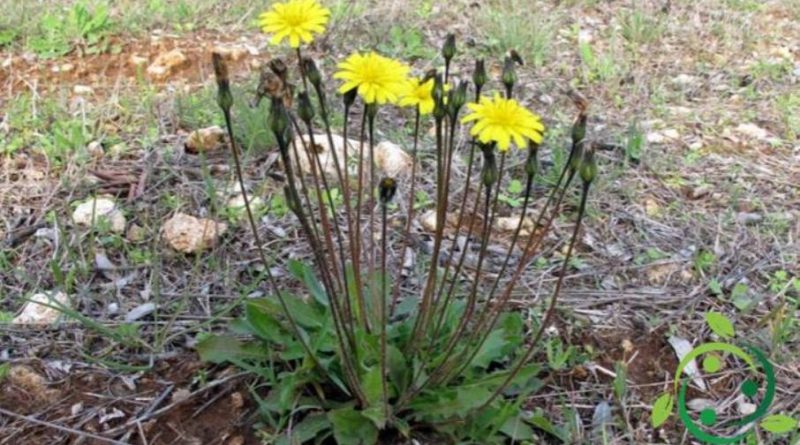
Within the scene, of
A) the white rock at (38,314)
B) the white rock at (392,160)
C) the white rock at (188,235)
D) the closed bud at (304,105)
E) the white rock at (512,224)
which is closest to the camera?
the closed bud at (304,105)

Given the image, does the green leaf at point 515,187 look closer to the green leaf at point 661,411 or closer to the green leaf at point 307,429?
the green leaf at point 661,411

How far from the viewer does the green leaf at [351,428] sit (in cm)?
163

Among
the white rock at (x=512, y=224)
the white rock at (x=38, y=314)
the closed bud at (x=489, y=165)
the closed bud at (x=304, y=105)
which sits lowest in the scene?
the white rock at (x=38, y=314)

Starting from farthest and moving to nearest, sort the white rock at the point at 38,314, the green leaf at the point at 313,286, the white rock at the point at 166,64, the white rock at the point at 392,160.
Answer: the white rock at the point at 166,64 → the white rock at the point at 392,160 → the white rock at the point at 38,314 → the green leaf at the point at 313,286


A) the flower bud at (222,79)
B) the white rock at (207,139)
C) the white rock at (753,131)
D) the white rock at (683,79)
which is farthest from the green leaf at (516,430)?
the white rock at (683,79)

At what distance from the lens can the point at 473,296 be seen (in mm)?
1548

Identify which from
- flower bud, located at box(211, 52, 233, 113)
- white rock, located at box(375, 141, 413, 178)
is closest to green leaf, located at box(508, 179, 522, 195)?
white rock, located at box(375, 141, 413, 178)

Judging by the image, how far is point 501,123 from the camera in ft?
4.49

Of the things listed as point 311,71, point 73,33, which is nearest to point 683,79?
point 311,71

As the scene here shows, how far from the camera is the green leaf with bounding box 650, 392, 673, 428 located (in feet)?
5.90

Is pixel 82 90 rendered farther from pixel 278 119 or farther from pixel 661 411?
pixel 661 411

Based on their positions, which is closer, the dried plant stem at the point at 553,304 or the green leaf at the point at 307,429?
the dried plant stem at the point at 553,304

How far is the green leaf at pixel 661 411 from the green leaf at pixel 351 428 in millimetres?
633

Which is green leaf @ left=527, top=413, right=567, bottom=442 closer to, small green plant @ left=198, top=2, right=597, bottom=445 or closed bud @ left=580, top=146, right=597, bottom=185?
small green plant @ left=198, top=2, right=597, bottom=445
